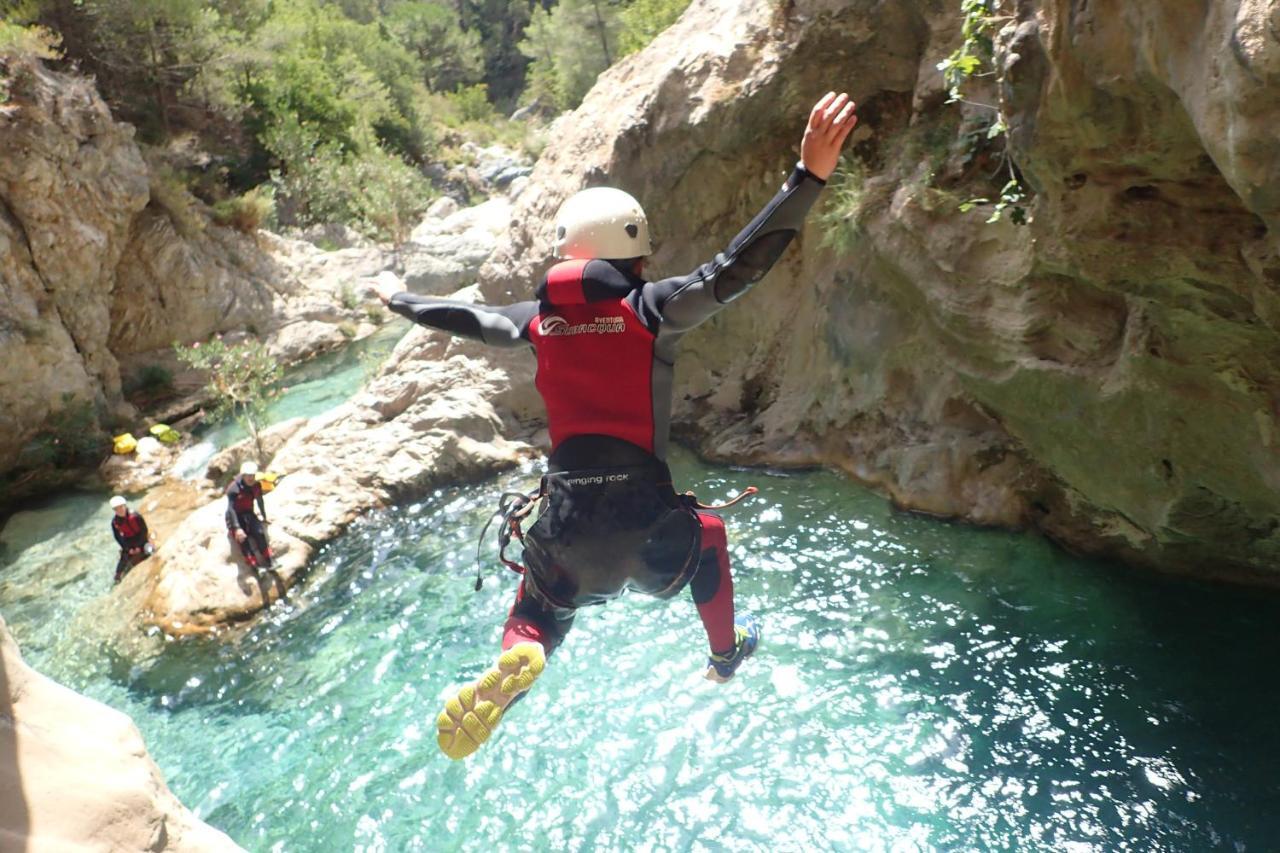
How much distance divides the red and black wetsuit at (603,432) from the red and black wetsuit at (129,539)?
8038 millimetres

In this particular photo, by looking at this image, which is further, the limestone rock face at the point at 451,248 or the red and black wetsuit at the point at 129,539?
the limestone rock face at the point at 451,248

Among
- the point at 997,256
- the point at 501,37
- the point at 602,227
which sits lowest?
the point at 997,256

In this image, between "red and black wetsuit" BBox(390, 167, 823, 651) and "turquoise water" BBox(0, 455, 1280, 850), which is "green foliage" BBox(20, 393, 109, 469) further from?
→ "red and black wetsuit" BBox(390, 167, 823, 651)

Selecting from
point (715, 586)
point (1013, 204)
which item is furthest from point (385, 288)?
point (1013, 204)

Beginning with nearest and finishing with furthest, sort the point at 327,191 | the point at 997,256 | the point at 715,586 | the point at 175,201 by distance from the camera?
the point at 715,586
the point at 997,256
the point at 175,201
the point at 327,191

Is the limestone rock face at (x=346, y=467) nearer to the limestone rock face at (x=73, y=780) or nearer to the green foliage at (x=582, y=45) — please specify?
the limestone rock face at (x=73, y=780)

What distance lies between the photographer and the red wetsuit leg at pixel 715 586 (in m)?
3.76

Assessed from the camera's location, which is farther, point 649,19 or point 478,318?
point 649,19

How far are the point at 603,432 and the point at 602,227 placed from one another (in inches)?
33.3

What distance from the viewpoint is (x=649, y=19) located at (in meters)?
18.9

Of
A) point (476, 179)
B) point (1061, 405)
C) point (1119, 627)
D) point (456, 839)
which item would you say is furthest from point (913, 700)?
point (476, 179)

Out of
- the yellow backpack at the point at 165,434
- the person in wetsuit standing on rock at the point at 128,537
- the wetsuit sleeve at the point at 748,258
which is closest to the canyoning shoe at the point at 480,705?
the wetsuit sleeve at the point at 748,258

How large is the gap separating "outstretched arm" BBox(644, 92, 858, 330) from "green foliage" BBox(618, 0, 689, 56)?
44.2 ft

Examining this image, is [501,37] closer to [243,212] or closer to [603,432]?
[243,212]
